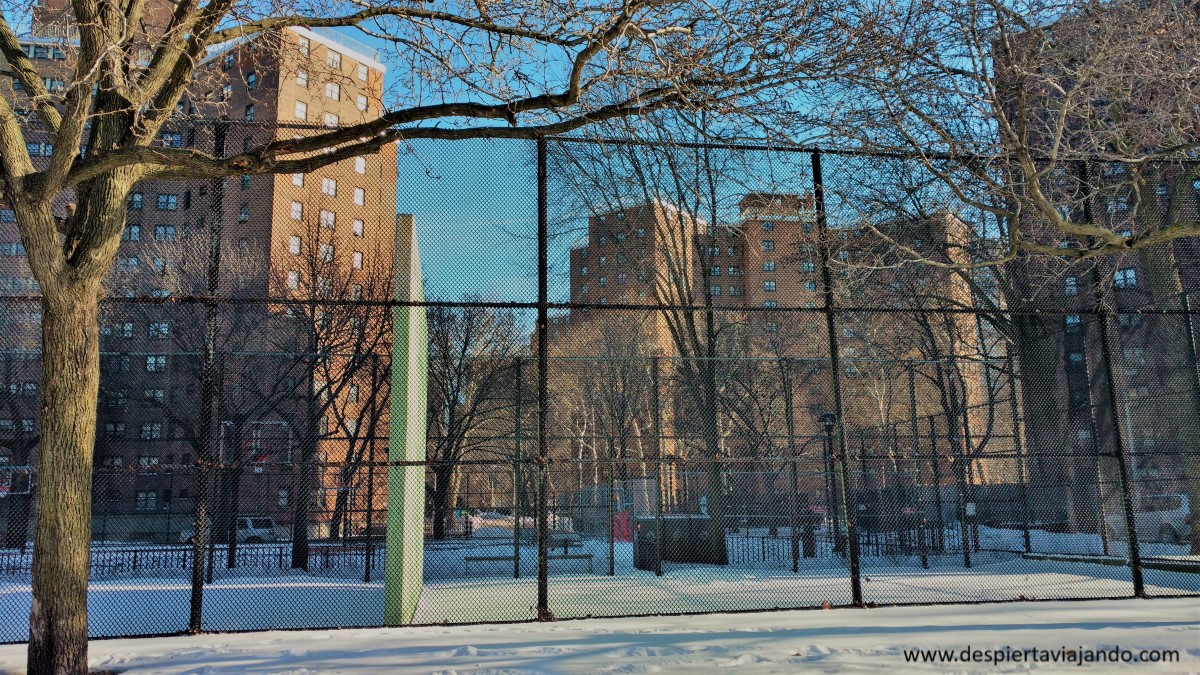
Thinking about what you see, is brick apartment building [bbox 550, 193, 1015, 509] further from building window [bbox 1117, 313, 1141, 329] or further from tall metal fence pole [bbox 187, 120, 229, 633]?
tall metal fence pole [bbox 187, 120, 229, 633]

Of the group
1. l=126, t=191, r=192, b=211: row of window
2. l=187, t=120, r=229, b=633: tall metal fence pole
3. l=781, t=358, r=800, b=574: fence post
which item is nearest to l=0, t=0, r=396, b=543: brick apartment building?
l=187, t=120, r=229, b=633: tall metal fence pole

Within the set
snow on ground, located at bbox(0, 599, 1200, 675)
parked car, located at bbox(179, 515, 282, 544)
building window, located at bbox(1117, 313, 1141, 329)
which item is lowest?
parked car, located at bbox(179, 515, 282, 544)

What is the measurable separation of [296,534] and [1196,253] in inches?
671

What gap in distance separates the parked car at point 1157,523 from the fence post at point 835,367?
360 inches

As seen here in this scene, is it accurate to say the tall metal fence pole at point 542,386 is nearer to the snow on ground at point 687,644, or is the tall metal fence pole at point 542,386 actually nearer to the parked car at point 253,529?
the snow on ground at point 687,644

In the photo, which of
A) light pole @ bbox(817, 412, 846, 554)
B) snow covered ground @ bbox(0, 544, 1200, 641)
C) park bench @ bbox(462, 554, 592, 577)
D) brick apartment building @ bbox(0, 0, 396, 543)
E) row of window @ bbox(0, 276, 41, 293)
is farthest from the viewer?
row of window @ bbox(0, 276, 41, 293)

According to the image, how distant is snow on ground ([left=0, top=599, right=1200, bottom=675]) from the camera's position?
5293 millimetres

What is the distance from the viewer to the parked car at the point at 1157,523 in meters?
14.5

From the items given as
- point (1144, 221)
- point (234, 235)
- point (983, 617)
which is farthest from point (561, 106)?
point (234, 235)

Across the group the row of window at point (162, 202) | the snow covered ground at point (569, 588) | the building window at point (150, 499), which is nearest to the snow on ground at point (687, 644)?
the snow covered ground at point (569, 588)

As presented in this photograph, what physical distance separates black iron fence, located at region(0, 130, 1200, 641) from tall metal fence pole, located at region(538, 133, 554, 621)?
3cm

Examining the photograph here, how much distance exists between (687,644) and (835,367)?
329 centimetres

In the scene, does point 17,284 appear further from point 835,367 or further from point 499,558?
point 835,367

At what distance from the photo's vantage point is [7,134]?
500cm
